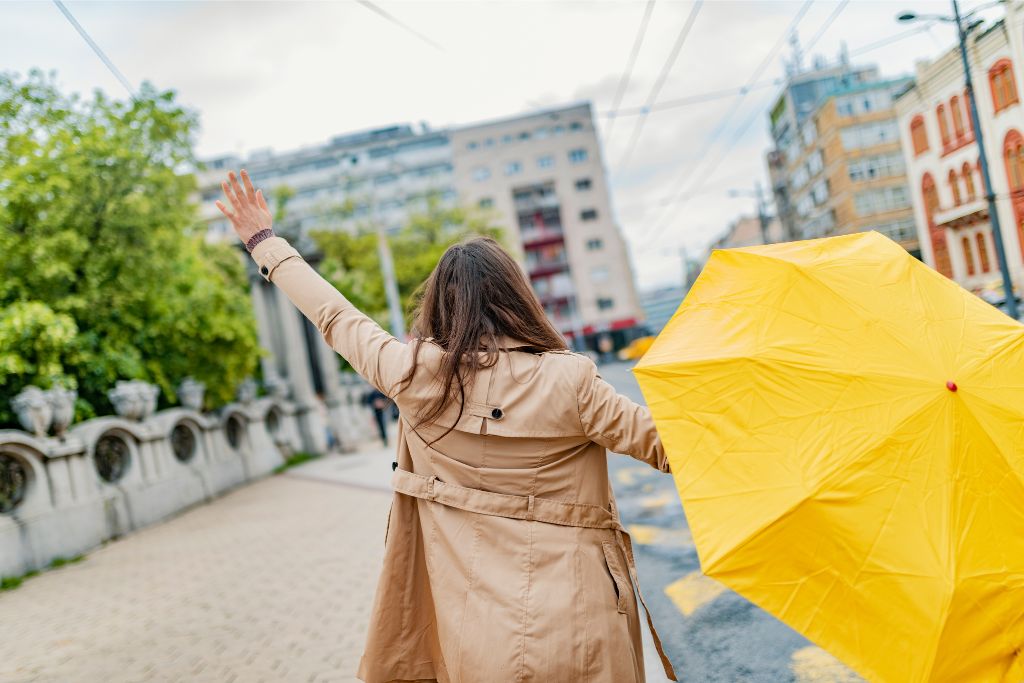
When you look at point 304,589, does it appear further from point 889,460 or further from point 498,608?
point 889,460

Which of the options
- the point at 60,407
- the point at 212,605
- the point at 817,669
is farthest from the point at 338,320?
the point at 60,407

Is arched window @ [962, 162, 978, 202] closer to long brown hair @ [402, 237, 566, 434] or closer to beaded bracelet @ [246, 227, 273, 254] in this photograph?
long brown hair @ [402, 237, 566, 434]

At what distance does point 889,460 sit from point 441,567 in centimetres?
122

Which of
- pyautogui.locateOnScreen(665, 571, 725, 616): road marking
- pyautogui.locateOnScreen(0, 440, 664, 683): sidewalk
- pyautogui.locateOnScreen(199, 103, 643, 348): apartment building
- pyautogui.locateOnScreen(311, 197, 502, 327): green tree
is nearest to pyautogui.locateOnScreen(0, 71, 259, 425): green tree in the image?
pyautogui.locateOnScreen(0, 440, 664, 683): sidewalk

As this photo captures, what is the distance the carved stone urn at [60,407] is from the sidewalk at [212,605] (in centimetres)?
184

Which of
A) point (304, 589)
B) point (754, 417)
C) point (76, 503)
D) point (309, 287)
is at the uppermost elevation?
point (309, 287)

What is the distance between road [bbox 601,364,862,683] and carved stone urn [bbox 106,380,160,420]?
30.7ft

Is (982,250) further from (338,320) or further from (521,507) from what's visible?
(338,320)

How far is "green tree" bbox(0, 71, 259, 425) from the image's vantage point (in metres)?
11.7

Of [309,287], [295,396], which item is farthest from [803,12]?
[295,396]

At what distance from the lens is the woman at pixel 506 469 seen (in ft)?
6.52

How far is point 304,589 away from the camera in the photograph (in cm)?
708

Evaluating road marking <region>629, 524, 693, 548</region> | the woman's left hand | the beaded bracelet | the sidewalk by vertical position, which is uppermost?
the woman's left hand

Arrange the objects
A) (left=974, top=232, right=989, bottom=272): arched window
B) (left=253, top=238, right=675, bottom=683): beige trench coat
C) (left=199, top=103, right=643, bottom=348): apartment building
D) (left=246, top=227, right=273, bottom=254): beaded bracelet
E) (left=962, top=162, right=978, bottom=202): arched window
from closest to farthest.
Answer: (left=253, top=238, right=675, bottom=683): beige trench coat, (left=246, top=227, right=273, bottom=254): beaded bracelet, (left=974, top=232, right=989, bottom=272): arched window, (left=962, top=162, right=978, bottom=202): arched window, (left=199, top=103, right=643, bottom=348): apartment building
